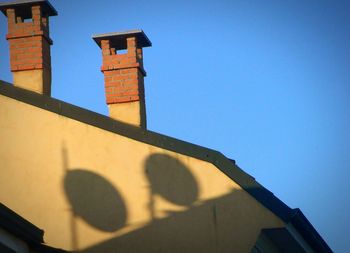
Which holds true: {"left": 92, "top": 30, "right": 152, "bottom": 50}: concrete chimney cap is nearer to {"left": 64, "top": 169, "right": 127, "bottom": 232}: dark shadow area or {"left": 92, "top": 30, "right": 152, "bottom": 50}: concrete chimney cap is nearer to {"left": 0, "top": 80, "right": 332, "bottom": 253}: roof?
{"left": 0, "top": 80, "right": 332, "bottom": 253}: roof

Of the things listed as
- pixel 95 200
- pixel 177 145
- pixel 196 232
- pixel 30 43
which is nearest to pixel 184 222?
pixel 196 232

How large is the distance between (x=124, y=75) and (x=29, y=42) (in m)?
1.75

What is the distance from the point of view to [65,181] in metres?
9.45

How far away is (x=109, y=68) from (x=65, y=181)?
91.3 inches

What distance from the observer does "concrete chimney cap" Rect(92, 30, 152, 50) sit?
10.8 m

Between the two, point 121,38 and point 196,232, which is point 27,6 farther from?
point 196,232

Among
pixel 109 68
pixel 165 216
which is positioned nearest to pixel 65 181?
pixel 165 216

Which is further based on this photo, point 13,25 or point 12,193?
point 13,25

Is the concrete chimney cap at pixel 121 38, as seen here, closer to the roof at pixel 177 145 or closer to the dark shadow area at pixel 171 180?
the roof at pixel 177 145

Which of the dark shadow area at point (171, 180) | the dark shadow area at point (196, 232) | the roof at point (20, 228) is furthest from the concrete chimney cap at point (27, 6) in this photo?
the roof at point (20, 228)

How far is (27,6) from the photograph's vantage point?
1071 cm

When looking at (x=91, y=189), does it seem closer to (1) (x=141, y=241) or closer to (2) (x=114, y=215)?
(2) (x=114, y=215)

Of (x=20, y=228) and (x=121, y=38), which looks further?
(x=121, y=38)

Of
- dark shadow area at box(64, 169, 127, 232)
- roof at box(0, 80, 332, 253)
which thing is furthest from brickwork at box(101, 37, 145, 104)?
dark shadow area at box(64, 169, 127, 232)
